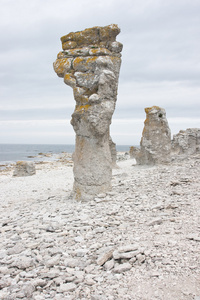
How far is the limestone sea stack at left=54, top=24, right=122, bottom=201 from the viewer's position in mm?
8836

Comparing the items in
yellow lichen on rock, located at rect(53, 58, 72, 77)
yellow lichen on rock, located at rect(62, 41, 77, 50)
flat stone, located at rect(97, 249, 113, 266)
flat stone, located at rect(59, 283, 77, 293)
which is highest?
yellow lichen on rock, located at rect(62, 41, 77, 50)

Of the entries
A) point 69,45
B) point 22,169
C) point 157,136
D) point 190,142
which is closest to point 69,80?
point 69,45

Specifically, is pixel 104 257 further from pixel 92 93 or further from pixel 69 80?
pixel 69 80

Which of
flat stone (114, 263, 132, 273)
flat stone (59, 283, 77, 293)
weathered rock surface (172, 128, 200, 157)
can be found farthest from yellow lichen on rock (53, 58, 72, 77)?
weathered rock surface (172, 128, 200, 157)

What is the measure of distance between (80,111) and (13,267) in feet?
19.2

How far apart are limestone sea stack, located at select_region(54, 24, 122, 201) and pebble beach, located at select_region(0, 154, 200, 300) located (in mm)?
1343

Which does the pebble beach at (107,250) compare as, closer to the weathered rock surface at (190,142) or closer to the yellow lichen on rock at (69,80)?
the yellow lichen on rock at (69,80)

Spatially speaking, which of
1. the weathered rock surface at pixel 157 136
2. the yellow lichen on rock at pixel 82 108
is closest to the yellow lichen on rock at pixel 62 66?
the yellow lichen on rock at pixel 82 108

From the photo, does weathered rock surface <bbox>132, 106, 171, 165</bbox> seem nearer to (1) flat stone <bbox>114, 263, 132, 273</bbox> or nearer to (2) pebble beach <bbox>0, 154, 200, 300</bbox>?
(2) pebble beach <bbox>0, 154, 200, 300</bbox>

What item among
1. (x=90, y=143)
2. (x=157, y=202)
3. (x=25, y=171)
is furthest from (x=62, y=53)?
(x=25, y=171)

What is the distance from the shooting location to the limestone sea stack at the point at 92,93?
8.84 meters

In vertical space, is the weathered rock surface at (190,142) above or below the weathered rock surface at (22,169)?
above

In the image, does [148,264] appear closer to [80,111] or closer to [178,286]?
[178,286]

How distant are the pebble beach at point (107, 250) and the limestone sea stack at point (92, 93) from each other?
1343 mm
